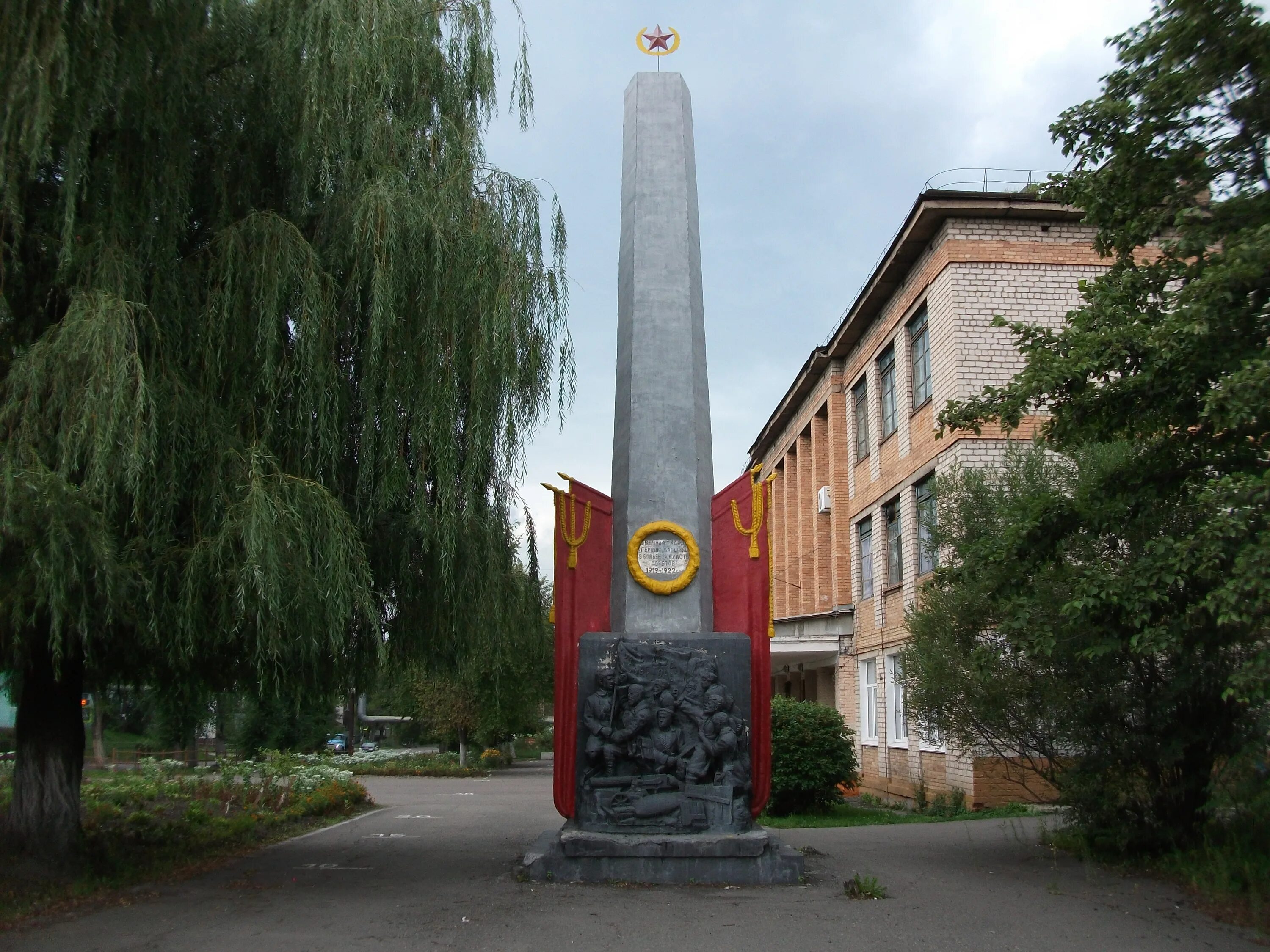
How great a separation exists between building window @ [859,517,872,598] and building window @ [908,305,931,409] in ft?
13.6

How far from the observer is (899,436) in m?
22.0

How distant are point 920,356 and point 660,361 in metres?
10.9

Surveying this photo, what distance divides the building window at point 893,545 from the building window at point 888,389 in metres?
1.54

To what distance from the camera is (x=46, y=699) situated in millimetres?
9344

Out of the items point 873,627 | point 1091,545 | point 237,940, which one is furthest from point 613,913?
→ point 873,627

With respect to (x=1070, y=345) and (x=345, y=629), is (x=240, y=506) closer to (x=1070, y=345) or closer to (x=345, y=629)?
(x=345, y=629)

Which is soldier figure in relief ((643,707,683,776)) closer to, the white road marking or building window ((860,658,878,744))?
the white road marking

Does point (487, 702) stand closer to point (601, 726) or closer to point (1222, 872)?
point (601, 726)

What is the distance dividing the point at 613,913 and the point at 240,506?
4.10 meters

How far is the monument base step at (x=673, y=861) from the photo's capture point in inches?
374

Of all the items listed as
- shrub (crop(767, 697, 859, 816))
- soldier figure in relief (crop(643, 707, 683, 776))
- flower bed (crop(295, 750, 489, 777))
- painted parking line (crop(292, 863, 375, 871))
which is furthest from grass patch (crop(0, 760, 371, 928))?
flower bed (crop(295, 750, 489, 777))

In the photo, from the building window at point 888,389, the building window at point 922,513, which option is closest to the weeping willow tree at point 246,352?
the building window at point 922,513

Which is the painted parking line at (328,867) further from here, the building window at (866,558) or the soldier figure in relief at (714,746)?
the building window at (866,558)

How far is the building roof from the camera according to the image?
60.5 ft
